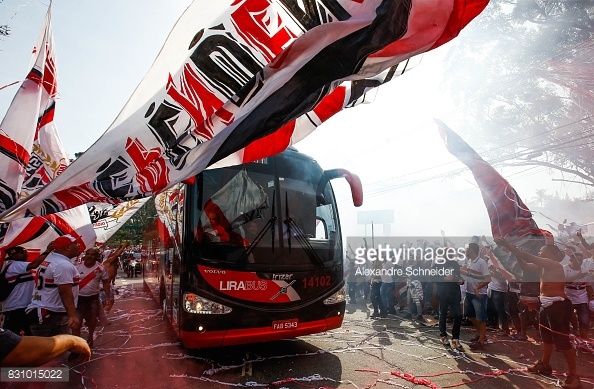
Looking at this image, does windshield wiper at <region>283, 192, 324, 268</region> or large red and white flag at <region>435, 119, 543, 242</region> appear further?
windshield wiper at <region>283, 192, 324, 268</region>

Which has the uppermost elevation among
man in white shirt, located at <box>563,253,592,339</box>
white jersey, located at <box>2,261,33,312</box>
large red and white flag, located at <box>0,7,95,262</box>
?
large red and white flag, located at <box>0,7,95,262</box>

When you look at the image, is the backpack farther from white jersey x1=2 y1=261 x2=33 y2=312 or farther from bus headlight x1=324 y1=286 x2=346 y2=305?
bus headlight x1=324 y1=286 x2=346 y2=305

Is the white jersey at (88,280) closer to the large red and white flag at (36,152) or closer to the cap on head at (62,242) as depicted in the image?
the cap on head at (62,242)

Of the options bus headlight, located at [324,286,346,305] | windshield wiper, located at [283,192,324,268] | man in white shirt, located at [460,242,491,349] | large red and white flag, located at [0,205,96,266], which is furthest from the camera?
man in white shirt, located at [460,242,491,349]

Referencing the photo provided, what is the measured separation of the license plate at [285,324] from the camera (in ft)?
15.5

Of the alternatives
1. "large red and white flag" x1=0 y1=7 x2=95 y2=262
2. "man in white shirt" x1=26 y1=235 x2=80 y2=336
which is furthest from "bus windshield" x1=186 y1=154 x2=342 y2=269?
"man in white shirt" x1=26 y1=235 x2=80 y2=336

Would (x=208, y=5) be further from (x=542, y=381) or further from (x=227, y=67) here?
(x=542, y=381)

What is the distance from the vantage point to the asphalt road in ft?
14.5

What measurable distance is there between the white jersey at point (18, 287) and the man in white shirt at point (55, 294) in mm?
119

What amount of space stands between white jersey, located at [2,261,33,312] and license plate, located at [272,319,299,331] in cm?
333

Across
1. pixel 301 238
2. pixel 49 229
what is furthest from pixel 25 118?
pixel 301 238

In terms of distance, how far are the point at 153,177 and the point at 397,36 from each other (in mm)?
2029

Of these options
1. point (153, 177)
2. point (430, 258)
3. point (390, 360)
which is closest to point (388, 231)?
point (430, 258)

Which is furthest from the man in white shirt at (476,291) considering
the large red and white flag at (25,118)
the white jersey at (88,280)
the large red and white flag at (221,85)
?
the white jersey at (88,280)
